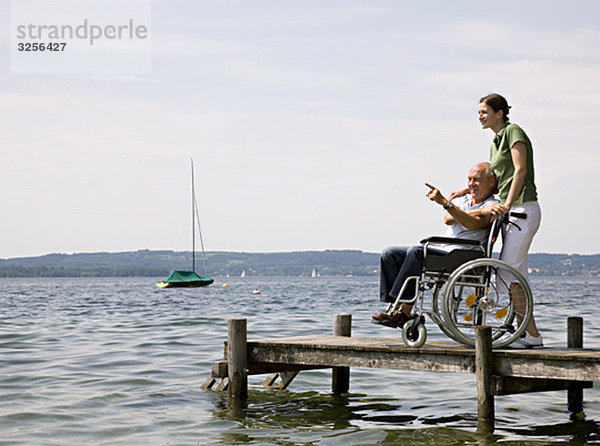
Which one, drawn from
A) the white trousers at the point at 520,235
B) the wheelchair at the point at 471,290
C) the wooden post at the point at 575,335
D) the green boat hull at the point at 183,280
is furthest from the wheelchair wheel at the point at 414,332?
the green boat hull at the point at 183,280

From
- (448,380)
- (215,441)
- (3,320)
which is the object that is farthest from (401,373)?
(3,320)

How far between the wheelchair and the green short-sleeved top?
210 mm

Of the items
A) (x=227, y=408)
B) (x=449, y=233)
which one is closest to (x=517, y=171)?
(x=449, y=233)

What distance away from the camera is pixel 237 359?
902 centimetres

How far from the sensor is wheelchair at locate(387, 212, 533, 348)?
715 cm

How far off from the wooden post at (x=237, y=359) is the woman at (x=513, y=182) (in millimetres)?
2972

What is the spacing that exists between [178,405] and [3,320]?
796 inches

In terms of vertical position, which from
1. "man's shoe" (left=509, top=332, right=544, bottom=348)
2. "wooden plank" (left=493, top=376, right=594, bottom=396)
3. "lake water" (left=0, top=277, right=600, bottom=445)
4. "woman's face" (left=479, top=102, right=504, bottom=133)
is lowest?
"lake water" (left=0, top=277, right=600, bottom=445)

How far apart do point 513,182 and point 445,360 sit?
169 cm

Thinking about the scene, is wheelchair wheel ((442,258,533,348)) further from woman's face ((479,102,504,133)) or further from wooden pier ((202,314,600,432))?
woman's face ((479,102,504,133))

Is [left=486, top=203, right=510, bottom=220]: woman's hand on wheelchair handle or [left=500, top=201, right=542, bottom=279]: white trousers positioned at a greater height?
[left=486, top=203, right=510, bottom=220]: woman's hand on wheelchair handle

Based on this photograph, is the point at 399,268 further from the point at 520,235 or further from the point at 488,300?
the point at 520,235

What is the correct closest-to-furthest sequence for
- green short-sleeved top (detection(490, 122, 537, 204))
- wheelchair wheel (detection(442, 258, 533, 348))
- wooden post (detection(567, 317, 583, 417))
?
wheelchair wheel (detection(442, 258, 533, 348))
green short-sleeved top (detection(490, 122, 537, 204))
wooden post (detection(567, 317, 583, 417))

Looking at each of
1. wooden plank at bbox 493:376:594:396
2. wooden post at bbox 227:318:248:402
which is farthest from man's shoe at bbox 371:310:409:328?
wooden post at bbox 227:318:248:402
